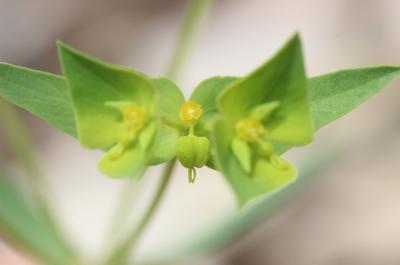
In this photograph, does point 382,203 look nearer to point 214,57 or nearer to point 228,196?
point 228,196

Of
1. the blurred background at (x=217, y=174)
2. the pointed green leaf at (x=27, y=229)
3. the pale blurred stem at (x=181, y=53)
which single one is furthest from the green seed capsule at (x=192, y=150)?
the blurred background at (x=217, y=174)

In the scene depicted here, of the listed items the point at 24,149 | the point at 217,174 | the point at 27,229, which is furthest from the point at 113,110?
the point at 217,174

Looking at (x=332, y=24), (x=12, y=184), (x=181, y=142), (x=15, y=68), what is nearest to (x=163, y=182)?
(x=181, y=142)

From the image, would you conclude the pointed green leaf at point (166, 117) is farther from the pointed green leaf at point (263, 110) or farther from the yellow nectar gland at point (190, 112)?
the pointed green leaf at point (263, 110)

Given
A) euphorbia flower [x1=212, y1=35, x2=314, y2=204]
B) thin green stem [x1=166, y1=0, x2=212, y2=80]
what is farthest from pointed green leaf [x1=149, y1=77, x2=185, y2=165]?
thin green stem [x1=166, y1=0, x2=212, y2=80]

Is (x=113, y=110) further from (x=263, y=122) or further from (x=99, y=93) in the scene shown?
(x=263, y=122)

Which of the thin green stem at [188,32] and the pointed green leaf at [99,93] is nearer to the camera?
the pointed green leaf at [99,93]

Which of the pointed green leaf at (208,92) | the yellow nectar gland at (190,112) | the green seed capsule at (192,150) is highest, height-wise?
the pointed green leaf at (208,92)
